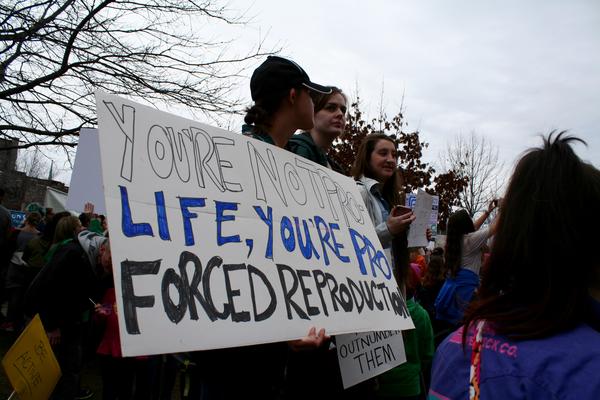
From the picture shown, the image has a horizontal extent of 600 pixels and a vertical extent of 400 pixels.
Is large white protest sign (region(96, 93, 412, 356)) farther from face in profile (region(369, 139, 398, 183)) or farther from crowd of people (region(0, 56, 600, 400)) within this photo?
face in profile (region(369, 139, 398, 183))

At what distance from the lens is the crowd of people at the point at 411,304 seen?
3.37 ft

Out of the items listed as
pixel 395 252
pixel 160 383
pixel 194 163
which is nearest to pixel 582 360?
pixel 194 163

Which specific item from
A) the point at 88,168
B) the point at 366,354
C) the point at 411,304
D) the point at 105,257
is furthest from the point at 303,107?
the point at 105,257

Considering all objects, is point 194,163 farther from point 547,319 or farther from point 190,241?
point 547,319

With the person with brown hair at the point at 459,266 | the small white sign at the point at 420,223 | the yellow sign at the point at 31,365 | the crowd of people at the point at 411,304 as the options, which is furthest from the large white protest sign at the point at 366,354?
the person with brown hair at the point at 459,266

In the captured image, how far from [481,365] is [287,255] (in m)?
0.81

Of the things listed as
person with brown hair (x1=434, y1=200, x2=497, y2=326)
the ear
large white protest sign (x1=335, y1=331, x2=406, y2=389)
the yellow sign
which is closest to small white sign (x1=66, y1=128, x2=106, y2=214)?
the ear

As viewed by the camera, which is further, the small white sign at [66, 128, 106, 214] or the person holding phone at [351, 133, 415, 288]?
the person holding phone at [351, 133, 415, 288]

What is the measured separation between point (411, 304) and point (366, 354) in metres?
1.02

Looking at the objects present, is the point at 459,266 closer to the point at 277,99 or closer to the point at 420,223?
the point at 420,223

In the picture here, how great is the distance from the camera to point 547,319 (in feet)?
3.46

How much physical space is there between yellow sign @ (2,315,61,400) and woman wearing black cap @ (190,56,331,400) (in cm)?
212

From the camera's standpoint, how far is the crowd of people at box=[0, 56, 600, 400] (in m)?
1.03

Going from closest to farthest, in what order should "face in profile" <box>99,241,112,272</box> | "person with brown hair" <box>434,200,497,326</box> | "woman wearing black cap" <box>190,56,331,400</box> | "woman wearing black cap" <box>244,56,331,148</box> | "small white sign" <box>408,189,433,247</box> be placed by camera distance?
"woman wearing black cap" <box>190,56,331,400</box>, "woman wearing black cap" <box>244,56,331,148</box>, "small white sign" <box>408,189,433,247</box>, "face in profile" <box>99,241,112,272</box>, "person with brown hair" <box>434,200,497,326</box>
